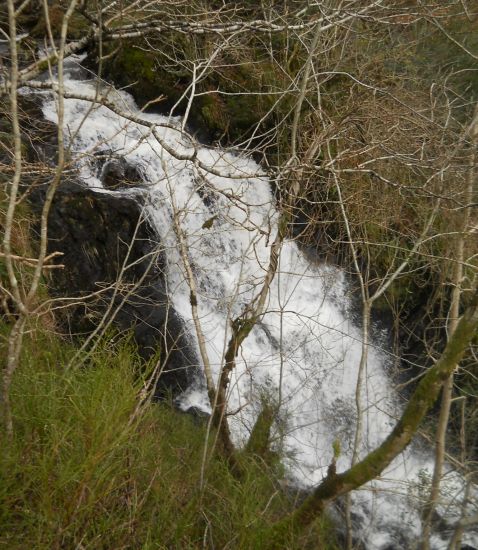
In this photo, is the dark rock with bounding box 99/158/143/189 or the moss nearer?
the dark rock with bounding box 99/158/143/189

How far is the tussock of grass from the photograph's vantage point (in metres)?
2.25

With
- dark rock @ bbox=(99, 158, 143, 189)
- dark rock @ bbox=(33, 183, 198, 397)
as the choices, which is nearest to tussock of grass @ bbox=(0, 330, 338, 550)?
dark rock @ bbox=(33, 183, 198, 397)

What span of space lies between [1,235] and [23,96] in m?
3.15

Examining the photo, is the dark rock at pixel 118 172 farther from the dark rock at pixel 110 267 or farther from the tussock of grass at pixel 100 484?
the tussock of grass at pixel 100 484

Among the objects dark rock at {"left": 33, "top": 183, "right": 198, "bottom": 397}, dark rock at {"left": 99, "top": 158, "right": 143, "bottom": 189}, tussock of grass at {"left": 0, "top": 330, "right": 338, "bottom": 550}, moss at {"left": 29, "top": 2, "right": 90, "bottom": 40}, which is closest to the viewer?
tussock of grass at {"left": 0, "top": 330, "right": 338, "bottom": 550}

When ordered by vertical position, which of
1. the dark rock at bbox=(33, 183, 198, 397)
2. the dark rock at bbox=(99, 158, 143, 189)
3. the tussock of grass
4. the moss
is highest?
the moss

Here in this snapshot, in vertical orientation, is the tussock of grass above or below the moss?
below

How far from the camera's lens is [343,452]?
19.7 feet

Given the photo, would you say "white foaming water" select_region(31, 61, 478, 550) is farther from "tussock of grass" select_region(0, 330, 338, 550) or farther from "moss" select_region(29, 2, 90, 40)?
"tussock of grass" select_region(0, 330, 338, 550)

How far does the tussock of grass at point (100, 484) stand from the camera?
2250 millimetres

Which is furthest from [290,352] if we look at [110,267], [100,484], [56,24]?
[56,24]

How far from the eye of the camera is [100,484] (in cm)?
244

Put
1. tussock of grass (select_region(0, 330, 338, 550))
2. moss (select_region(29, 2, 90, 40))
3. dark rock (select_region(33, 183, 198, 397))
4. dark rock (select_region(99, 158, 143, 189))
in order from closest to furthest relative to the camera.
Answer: tussock of grass (select_region(0, 330, 338, 550)), dark rock (select_region(33, 183, 198, 397)), dark rock (select_region(99, 158, 143, 189)), moss (select_region(29, 2, 90, 40))

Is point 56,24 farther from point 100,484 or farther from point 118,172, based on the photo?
point 100,484
